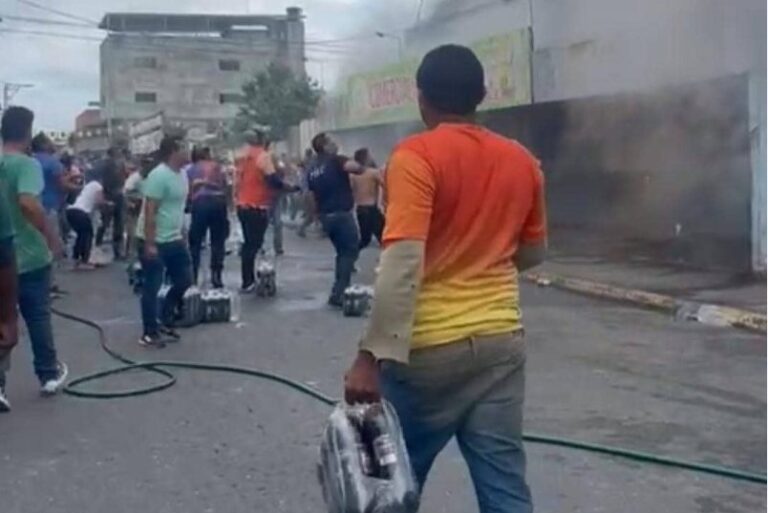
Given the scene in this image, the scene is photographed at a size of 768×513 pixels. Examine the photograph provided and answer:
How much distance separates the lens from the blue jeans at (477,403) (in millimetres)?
3365

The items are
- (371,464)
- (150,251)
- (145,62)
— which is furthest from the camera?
(145,62)

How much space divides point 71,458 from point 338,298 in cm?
572

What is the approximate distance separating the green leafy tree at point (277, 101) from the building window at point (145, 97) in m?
16.6

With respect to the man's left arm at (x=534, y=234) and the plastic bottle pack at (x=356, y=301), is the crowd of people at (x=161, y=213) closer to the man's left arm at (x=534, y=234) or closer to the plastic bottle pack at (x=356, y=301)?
the plastic bottle pack at (x=356, y=301)

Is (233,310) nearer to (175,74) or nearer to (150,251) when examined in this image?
(150,251)

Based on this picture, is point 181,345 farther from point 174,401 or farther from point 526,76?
point 526,76

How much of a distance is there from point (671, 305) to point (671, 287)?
125 cm

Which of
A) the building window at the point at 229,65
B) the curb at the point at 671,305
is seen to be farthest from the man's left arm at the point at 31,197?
the building window at the point at 229,65

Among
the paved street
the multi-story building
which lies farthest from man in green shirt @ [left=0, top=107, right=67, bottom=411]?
the multi-story building

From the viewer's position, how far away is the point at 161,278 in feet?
29.5

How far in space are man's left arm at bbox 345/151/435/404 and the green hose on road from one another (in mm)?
2666

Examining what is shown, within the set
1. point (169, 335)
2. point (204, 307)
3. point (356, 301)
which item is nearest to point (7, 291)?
point (169, 335)

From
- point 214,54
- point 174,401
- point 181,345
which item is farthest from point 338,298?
point 214,54

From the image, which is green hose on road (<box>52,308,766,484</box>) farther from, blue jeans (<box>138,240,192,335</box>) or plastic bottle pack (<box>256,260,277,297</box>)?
plastic bottle pack (<box>256,260,277,297</box>)
